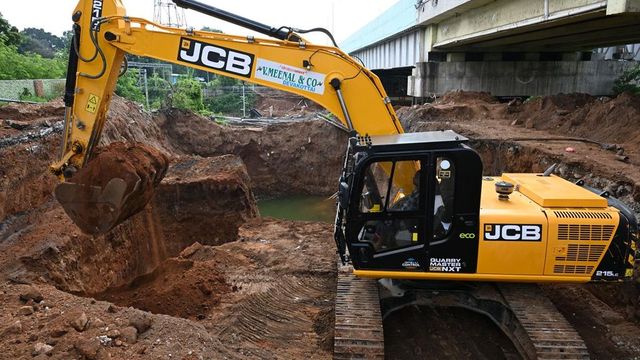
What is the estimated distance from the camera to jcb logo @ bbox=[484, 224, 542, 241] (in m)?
5.30

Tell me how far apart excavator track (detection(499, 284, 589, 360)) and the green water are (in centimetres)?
1292

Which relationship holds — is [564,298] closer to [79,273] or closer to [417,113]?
[79,273]

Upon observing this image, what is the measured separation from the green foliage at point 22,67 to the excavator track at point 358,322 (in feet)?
55.8

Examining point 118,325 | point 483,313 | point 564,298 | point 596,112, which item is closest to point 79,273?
point 118,325

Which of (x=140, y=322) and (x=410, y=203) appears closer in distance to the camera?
(x=140, y=322)

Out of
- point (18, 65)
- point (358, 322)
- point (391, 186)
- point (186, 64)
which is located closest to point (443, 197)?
point (391, 186)

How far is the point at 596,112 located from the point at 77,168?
13633 millimetres

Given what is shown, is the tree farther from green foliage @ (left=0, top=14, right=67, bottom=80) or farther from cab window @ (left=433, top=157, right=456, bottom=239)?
cab window @ (left=433, top=157, right=456, bottom=239)

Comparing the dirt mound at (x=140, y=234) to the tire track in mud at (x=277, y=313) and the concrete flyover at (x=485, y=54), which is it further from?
the concrete flyover at (x=485, y=54)

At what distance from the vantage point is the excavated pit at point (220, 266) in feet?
17.9

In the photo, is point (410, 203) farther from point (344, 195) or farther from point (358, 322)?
point (358, 322)

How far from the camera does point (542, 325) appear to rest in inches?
207

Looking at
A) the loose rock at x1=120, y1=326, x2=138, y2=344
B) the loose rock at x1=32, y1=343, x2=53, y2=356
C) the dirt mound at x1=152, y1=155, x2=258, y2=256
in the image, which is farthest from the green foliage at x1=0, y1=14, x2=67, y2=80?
the loose rock at x1=120, y1=326, x2=138, y2=344

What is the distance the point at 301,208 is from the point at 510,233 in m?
16.4
